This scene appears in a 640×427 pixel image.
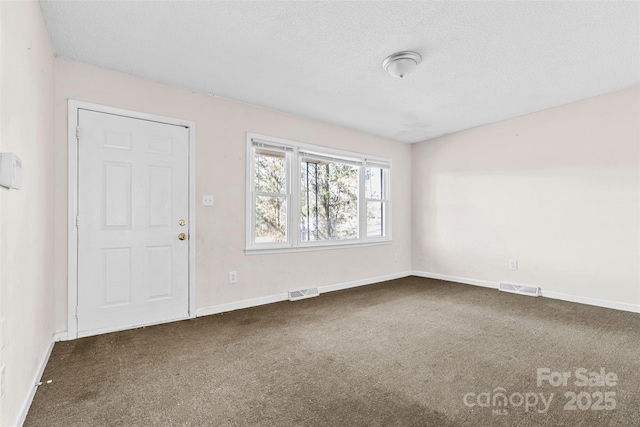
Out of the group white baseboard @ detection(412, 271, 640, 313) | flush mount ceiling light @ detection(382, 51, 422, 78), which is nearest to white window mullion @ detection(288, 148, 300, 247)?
flush mount ceiling light @ detection(382, 51, 422, 78)

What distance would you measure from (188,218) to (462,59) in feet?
10.1

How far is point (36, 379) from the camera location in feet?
6.40

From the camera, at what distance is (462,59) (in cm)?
280

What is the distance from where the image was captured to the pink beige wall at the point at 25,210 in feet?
4.58

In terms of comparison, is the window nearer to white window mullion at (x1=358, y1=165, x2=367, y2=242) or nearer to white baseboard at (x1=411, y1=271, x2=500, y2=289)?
white window mullion at (x1=358, y1=165, x2=367, y2=242)

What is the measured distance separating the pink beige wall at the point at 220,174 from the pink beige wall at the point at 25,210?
0.26 m

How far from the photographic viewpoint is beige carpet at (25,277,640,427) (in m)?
1.67

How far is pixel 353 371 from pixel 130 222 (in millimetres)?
2435

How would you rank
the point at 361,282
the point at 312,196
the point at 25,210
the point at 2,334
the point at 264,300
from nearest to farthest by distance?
the point at 2,334 < the point at 25,210 < the point at 264,300 < the point at 312,196 < the point at 361,282

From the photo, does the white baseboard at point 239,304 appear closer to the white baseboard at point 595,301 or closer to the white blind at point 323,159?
the white blind at point 323,159

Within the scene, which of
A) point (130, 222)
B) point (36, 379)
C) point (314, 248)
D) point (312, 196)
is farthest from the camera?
point (312, 196)

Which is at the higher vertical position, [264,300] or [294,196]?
[294,196]

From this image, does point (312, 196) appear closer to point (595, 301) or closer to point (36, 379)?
point (36, 379)

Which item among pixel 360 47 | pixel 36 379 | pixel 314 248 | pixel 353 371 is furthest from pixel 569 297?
pixel 36 379
